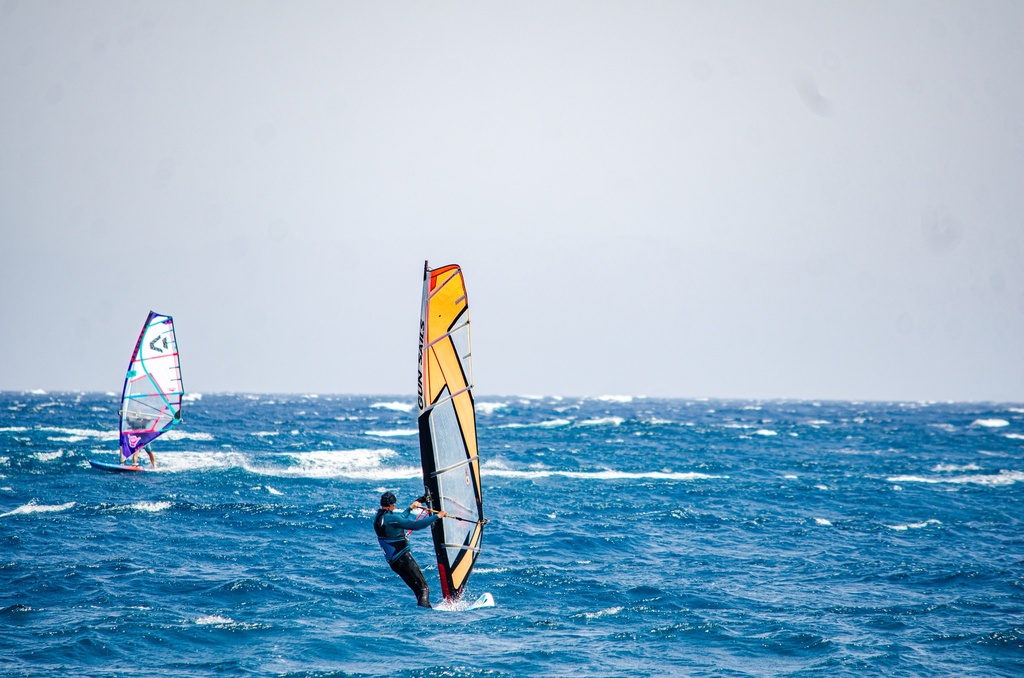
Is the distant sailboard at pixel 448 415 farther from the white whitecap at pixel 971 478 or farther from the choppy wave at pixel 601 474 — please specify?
the white whitecap at pixel 971 478

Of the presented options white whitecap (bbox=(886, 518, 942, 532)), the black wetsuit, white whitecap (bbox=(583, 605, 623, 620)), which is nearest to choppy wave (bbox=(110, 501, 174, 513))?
the black wetsuit

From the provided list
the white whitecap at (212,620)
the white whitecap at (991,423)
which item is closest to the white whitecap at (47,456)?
the white whitecap at (212,620)

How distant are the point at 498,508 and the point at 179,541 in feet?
27.8

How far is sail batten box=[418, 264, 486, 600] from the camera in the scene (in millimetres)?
10469

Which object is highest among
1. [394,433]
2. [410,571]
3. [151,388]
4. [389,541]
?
[151,388]

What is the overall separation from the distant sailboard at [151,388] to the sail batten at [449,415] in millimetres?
20253

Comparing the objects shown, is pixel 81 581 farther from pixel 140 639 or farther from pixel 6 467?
pixel 6 467

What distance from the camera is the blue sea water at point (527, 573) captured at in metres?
10.7

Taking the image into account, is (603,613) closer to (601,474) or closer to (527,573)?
(527,573)

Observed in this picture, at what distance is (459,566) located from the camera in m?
11.7

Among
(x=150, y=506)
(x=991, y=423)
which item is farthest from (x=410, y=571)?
(x=991, y=423)

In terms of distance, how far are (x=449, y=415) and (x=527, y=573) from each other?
5.50 meters

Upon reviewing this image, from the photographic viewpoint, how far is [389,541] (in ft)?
34.6

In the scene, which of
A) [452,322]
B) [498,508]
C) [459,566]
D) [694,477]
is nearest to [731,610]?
[459,566]
